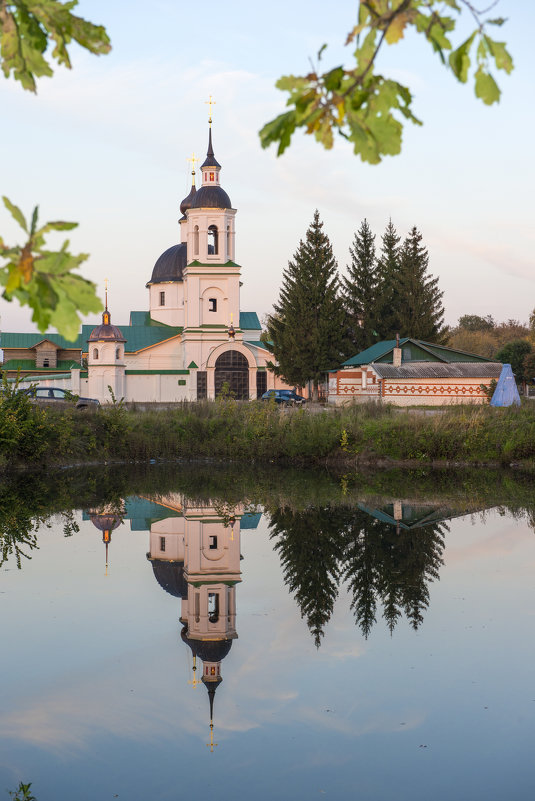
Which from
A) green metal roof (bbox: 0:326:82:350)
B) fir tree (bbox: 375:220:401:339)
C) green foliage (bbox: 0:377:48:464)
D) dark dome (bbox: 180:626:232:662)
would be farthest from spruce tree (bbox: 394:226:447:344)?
dark dome (bbox: 180:626:232:662)

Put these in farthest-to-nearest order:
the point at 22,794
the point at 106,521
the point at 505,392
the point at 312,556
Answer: the point at 505,392 → the point at 106,521 → the point at 312,556 → the point at 22,794

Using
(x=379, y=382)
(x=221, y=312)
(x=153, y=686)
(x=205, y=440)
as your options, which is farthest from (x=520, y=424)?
(x=221, y=312)

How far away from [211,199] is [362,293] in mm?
10778

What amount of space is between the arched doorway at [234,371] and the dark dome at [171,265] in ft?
36.0

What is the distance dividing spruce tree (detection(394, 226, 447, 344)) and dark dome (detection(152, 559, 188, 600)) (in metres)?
42.3

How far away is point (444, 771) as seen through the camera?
18.1 ft

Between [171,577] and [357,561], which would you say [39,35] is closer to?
[171,577]

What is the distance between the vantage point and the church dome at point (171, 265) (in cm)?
6144

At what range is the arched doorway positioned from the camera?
51.9m

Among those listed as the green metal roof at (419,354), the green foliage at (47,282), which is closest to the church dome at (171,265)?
the green metal roof at (419,354)

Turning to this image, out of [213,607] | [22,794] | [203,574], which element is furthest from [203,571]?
[22,794]

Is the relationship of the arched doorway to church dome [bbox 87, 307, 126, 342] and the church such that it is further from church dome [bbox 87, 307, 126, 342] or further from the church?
church dome [bbox 87, 307, 126, 342]

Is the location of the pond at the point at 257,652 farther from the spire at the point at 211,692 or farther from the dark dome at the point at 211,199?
the dark dome at the point at 211,199

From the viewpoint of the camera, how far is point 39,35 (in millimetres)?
3486
